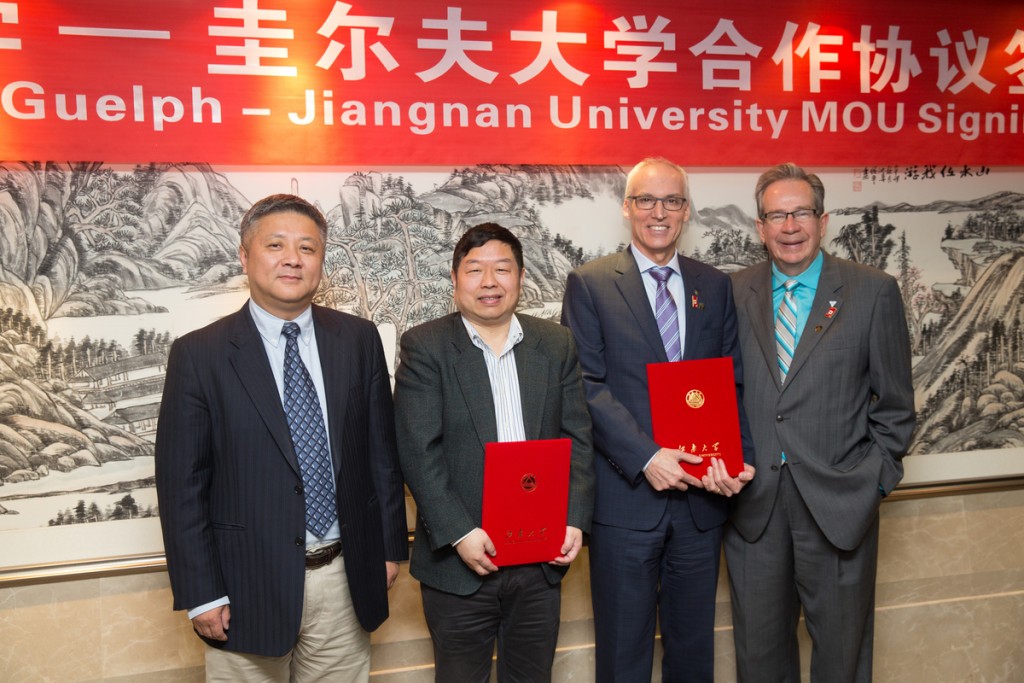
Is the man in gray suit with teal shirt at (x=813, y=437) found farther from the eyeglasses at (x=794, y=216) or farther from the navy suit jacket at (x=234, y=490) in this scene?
the navy suit jacket at (x=234, y=490)

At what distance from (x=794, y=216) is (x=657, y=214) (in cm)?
49

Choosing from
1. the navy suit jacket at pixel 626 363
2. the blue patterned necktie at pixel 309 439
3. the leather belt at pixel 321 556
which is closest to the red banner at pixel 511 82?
the navy suit jacket at pixel 626 363

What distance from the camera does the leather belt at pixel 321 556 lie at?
2.04 metres

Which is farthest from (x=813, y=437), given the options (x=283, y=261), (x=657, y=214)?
(x=283, y=261)

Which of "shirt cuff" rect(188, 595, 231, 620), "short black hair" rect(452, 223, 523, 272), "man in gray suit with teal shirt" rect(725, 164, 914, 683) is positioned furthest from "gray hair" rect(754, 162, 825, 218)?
"shirt cuff" rect(188, 595, 231, 620)

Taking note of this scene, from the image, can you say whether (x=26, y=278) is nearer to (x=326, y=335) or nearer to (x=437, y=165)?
(x=326, y=335)

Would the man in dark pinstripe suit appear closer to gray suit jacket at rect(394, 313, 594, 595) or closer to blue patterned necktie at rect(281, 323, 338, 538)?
blue patterned necktie at rect(281, 323, 338, 538)

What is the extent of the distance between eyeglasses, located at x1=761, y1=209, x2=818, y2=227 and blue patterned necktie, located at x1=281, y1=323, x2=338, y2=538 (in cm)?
165

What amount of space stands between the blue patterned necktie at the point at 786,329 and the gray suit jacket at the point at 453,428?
82 centimetres

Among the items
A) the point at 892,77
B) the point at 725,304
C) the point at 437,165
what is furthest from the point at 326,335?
the point at 892,77

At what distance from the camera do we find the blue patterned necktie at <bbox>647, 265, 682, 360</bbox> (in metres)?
2.49

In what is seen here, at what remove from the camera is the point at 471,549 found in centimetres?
208

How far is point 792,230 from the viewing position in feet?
8.50

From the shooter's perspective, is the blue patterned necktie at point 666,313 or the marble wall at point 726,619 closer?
the blue patterned necktie at point 666,313
